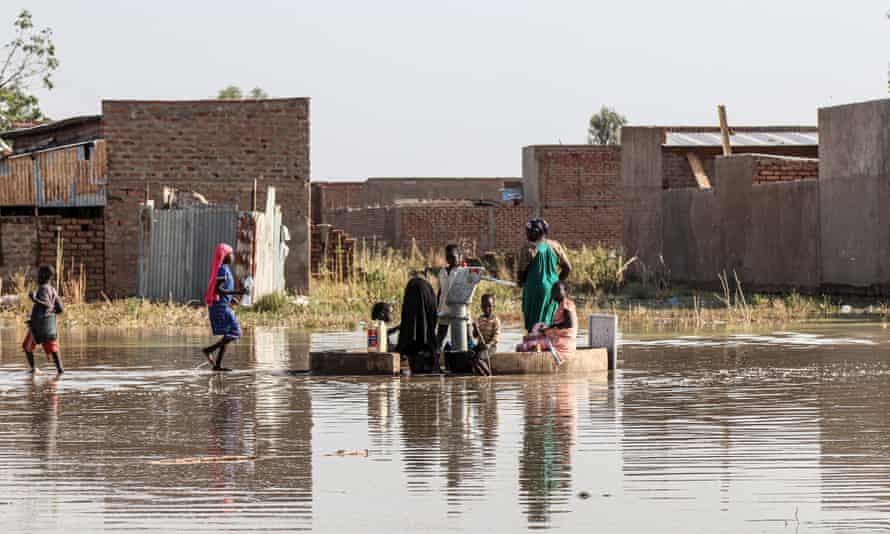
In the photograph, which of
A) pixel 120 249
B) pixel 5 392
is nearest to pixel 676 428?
pixel 5 392

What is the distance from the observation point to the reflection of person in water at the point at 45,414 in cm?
1073

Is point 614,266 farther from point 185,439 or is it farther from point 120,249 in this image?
point 185,439

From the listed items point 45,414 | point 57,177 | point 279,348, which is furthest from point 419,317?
point 57,177

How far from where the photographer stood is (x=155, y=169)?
31297 millimetres

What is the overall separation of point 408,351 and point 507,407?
11.4 feet

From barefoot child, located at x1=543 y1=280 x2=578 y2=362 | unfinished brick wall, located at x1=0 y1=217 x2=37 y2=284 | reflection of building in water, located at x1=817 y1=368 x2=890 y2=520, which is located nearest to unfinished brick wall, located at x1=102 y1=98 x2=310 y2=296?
unfinished brick wall, located at x1=0 y1=217 x2=37 y2=284

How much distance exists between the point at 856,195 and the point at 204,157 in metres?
11.7

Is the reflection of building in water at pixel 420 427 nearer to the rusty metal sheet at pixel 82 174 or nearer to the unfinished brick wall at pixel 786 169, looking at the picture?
the rusty metal sheet at pixel 82 174

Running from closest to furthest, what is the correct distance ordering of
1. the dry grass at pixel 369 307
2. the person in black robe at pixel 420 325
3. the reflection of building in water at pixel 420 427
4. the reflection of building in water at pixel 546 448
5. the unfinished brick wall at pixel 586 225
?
the reflection of building in water at pixel 546 448, the reflection of building in water at pixel 420 427, the person in black robe at pixel 420 325, the dry grass at pixel 369 307, the unfinished brick wall at pixel 586 225

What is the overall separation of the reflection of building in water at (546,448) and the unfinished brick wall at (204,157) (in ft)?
55.4

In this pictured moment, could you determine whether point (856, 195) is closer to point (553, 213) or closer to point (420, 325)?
point (420, 325)

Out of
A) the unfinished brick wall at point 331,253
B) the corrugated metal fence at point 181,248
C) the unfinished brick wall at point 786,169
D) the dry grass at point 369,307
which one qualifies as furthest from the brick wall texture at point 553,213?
the corrugated metal fence at point 181,248

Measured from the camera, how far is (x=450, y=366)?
16344 mm

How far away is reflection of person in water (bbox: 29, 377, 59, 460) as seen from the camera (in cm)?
1073
